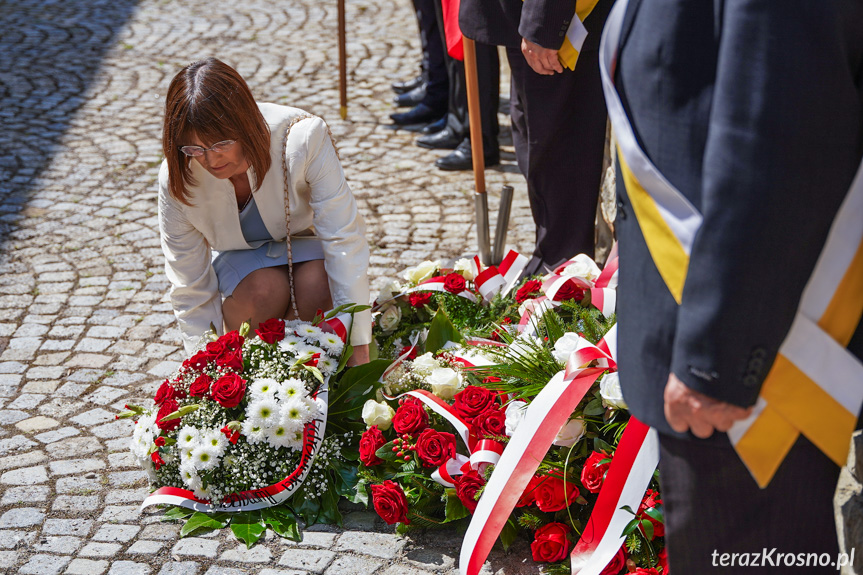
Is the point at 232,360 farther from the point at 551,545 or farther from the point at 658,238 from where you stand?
the point at 658,238

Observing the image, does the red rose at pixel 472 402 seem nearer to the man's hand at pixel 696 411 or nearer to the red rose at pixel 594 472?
the red rose at pixel 594 472

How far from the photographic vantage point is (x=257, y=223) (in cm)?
311

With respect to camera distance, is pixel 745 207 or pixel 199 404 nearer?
pixel 745 207

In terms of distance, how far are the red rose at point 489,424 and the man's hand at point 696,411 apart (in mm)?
1128

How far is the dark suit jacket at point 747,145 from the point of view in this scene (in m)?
1.22

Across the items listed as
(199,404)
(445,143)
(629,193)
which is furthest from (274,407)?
(445,143)

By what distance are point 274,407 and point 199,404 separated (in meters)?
0.27

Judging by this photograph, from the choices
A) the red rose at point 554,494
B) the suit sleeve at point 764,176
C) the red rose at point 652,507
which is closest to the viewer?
the suit sleeve at point 764,176

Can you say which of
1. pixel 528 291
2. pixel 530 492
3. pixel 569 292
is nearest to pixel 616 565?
pixel 530 492

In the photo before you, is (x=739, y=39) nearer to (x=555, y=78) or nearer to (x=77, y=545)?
(x=555, y=78)

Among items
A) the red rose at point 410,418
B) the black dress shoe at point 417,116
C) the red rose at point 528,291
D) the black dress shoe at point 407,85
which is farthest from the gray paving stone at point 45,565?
the black dress shoe at point 407,85

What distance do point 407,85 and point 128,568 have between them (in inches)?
187

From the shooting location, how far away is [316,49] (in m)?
7.54

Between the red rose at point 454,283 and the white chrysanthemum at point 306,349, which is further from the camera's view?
the red rose at point 454,283
